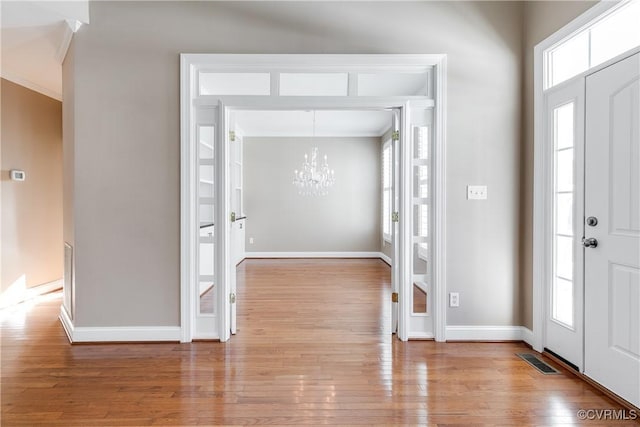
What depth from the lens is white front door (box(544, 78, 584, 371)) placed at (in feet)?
8.13

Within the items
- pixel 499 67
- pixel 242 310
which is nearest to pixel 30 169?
pixel 242 310

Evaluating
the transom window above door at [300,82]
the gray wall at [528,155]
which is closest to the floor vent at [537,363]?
the gray wall at [528,155]

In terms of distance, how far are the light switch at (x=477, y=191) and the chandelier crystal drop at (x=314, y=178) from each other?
12.9ft

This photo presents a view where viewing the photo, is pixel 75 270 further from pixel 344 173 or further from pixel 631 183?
pixel 344 173

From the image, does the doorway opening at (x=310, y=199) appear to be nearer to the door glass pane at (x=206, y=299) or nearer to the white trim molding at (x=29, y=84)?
the white trim molding at (x=29, y=84)

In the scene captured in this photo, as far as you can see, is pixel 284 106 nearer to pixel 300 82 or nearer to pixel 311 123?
pixel 300 82

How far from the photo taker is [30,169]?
4.41 metres

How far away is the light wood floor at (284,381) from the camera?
2023 millimetres

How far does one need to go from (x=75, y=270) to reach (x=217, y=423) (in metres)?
1.96

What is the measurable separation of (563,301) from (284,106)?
2.64 meters

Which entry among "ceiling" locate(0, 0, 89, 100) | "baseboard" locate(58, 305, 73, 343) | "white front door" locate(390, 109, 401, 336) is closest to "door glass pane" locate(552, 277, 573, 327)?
"white front door" locate(390, 109, 401, 336)

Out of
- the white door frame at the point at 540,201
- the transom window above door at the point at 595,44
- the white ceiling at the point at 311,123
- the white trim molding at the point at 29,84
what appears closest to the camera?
the transom window above door at the point at 595,44

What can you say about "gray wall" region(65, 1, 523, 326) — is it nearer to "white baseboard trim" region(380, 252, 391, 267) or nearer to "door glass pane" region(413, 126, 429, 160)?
"door glass pane" region(413, 126, 429, 160)
